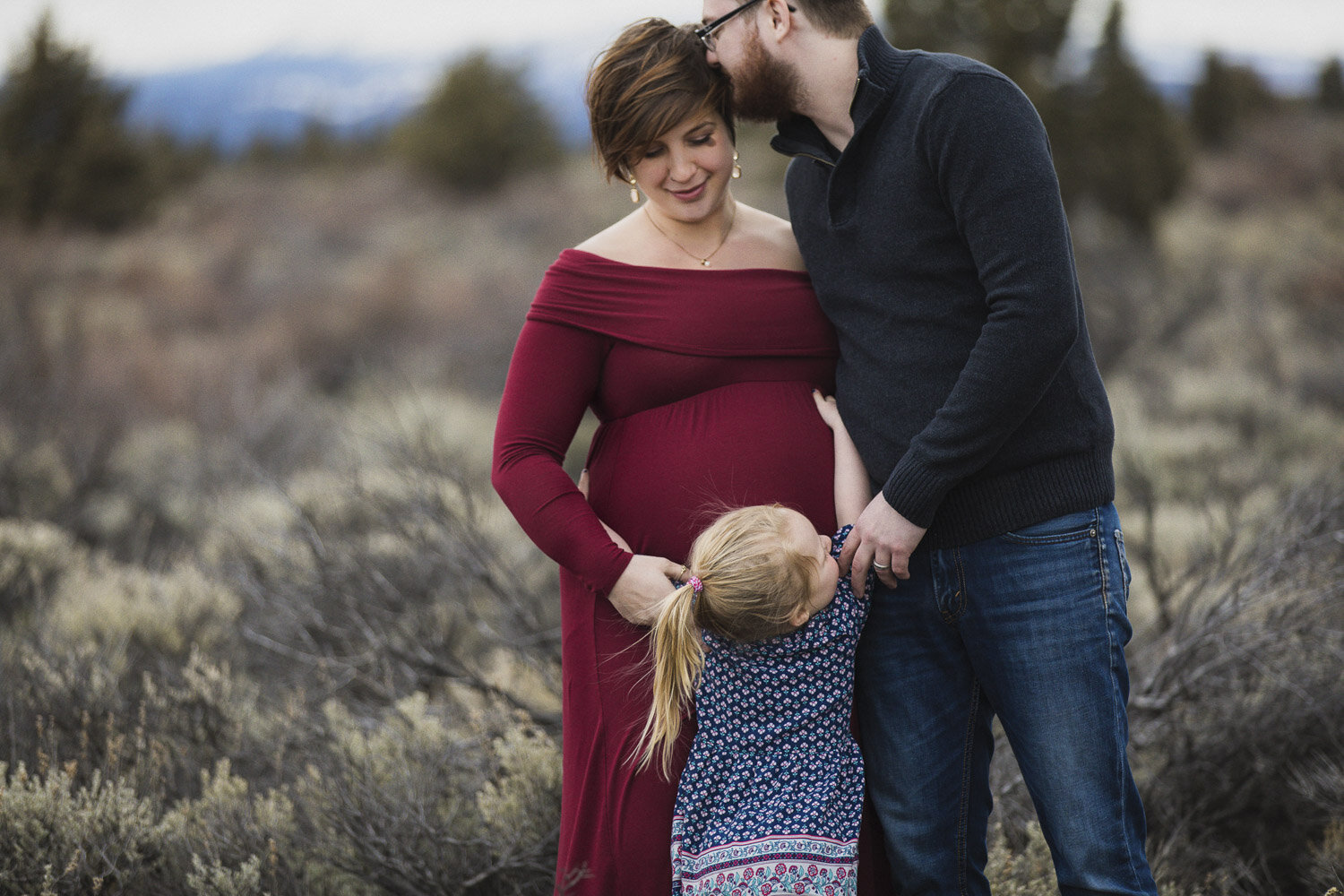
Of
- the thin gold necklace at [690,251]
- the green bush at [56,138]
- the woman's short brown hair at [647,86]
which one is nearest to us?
the woman's short brown hair at [647,86]

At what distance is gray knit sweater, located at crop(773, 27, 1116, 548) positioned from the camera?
1.85m

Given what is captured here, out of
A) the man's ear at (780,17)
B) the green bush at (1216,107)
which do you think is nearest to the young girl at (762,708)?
the man's ear at (780,17)

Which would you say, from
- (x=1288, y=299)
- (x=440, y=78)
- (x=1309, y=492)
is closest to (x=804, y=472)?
(x=1309, y=492)

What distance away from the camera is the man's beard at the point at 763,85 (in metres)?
2.22

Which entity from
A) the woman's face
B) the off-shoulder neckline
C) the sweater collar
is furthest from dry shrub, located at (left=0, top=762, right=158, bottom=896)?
the sweater collar

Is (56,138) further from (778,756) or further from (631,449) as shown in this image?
(778,756)

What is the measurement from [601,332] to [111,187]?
13.8m

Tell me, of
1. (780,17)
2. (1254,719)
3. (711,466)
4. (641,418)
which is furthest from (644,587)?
(1254,719)

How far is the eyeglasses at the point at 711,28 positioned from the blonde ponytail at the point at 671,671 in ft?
4.13

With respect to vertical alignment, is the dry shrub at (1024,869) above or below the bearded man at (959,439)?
below

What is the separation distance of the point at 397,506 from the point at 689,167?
247 centimetres

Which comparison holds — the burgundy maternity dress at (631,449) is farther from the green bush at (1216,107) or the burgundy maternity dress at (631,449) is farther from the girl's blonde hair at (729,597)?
the green bush at (1216,107)

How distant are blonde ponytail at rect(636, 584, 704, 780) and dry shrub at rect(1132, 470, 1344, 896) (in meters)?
1.80

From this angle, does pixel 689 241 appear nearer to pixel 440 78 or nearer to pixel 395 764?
pixel 395 764
